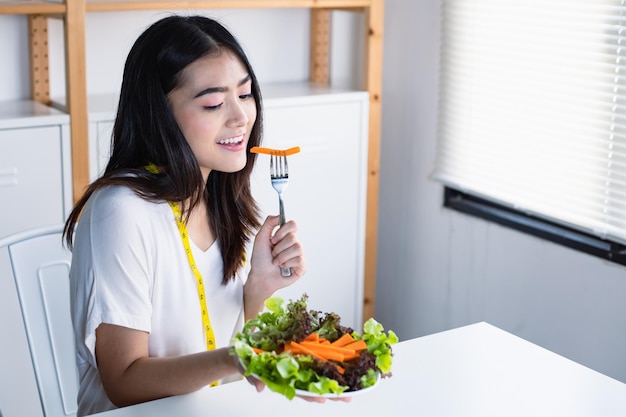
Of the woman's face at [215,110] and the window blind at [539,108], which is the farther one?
the window blind at [539,108]

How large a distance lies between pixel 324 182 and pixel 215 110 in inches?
53.6

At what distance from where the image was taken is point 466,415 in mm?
1475

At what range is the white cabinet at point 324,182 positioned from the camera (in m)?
2.91

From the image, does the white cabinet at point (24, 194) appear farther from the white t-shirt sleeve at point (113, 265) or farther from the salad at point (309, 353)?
the salad at point (309, 353)

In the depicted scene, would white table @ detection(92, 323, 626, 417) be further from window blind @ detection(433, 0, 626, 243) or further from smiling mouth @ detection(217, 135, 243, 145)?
window blind @ detection(433, 0, 626, 243)

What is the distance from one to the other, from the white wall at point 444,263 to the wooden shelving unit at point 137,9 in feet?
0.69

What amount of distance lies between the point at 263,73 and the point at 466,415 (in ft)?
6.55

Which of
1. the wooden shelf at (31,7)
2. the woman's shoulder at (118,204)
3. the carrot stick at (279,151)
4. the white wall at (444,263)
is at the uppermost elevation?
the wooden shelf at (31,7)

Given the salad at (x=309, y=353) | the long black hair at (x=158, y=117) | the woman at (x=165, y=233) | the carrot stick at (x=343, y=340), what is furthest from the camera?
the long black hair at (x=158, y=117)

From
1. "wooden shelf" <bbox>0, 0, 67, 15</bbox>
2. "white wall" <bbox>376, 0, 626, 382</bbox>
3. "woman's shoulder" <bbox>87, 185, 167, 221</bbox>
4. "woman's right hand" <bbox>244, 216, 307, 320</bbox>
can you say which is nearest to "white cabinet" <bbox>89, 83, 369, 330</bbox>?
"white wall" <bbox>376, 0, 626, 382</bbox>

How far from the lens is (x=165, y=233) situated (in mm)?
1698

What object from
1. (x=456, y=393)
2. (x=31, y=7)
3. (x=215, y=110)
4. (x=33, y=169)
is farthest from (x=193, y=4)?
(x=456, y=393)

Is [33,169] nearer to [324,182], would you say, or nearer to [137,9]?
[137,9]

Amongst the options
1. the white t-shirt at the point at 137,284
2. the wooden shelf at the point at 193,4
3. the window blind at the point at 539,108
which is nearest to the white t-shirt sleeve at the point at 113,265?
the white t-shirt at the point at 137,284
